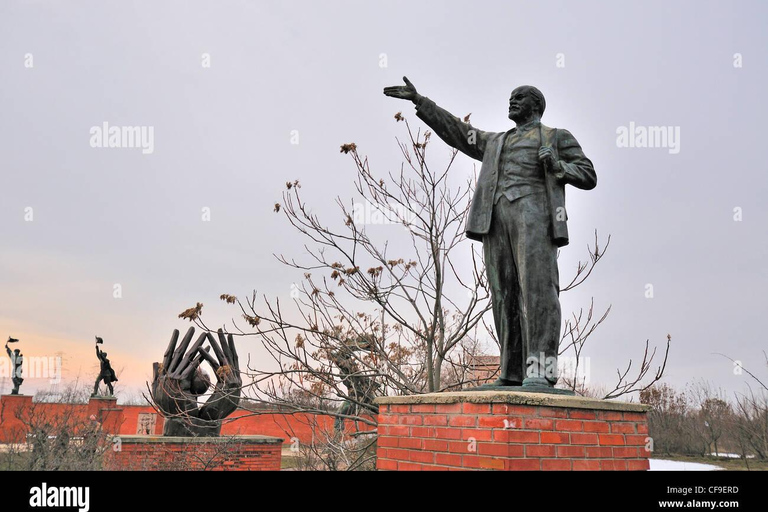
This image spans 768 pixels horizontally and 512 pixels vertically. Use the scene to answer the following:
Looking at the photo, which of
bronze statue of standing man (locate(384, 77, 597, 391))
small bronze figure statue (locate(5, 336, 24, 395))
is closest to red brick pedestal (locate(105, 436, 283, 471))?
bronze statue of standing man (locate(384, 77, 597, 391))

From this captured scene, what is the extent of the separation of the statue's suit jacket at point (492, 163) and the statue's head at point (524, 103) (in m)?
0.12

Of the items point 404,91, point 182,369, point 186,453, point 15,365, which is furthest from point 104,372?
point 404,91

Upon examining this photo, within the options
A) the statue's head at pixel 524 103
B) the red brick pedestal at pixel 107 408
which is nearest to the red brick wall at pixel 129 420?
the red brick pedestal at pixel 107 408

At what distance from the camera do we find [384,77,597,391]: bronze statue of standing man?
4.04 metres

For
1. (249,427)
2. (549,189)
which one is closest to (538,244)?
(549,189)

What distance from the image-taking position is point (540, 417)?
11.6 feet

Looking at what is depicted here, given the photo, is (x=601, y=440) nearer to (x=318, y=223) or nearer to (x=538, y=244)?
(x=538, y=244)

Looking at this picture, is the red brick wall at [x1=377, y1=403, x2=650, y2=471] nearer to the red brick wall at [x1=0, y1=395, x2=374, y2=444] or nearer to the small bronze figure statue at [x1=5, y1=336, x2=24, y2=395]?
the red brick wall at [x1=0, y1=395, x2=374, y2=444]

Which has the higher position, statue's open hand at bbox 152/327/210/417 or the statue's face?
the statue's face

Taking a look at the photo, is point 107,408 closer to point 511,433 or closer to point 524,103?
point 524,103

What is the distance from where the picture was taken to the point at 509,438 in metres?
3.41
